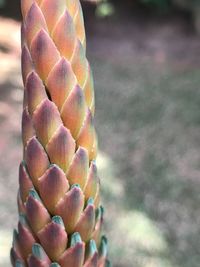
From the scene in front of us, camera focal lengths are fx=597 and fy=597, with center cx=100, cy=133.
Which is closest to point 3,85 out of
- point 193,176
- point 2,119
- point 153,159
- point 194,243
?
point 2,119

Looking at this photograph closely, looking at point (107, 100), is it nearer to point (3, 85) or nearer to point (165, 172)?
point (3, 85)

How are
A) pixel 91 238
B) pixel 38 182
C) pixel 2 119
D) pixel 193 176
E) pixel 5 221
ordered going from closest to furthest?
pixel 38 182
pixel 91 238
pixel 5 221
pixel 193 176
pixel 2 119

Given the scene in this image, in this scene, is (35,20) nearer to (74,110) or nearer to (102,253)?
(74,110)

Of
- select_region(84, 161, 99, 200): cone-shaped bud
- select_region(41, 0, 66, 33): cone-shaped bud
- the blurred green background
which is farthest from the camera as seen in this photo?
the blurred green background

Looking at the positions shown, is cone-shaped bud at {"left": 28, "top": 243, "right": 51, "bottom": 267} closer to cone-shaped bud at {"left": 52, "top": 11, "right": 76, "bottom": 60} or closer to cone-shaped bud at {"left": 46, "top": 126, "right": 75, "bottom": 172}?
cone-shaped bud at {"left": 46, "top": 126, "right": 75, "bottom": 172}

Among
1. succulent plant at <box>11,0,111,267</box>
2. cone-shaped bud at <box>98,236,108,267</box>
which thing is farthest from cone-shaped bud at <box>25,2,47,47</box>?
cone-shaped bud at <box>98,236,108,267</box>

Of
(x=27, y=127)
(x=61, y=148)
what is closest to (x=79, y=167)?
(x=61, y=148)
